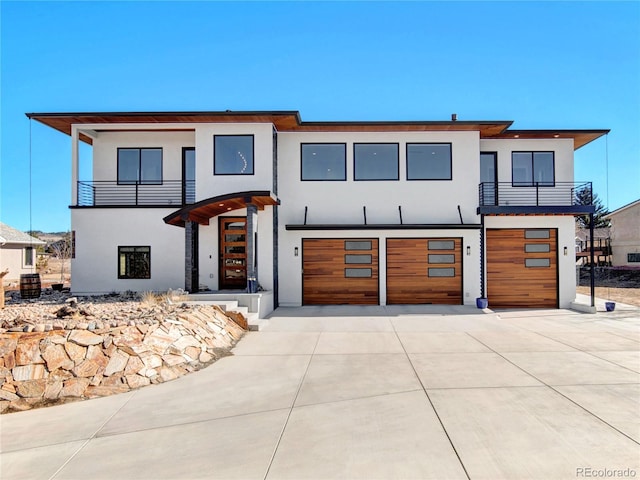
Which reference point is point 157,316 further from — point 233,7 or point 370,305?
point 233,7

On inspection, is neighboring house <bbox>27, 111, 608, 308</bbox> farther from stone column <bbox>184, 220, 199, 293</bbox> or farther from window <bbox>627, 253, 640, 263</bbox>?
window <bbox>627, 253, 640, 263</bbox>

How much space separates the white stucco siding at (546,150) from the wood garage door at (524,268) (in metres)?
2.35

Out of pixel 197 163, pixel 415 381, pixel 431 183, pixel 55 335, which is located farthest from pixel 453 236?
pixel 55 335

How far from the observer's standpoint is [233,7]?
38.2 feet

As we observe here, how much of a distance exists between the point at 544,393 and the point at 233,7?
1312 centimetres

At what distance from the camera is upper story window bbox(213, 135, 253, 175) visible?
13039mm

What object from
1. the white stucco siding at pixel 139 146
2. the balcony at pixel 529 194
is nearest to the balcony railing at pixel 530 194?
the balcony at pixel 529 194

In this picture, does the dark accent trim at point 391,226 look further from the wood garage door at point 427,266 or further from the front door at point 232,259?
the front door at point 232,259

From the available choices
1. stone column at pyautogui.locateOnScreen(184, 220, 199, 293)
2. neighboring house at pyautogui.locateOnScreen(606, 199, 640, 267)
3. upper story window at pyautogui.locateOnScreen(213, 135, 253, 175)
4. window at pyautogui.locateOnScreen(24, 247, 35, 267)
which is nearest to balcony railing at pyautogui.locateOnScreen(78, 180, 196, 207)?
upper story window at pyautogui.locateOnScreen(213, 135, 253, 175)

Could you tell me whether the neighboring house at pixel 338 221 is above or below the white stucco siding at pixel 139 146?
below

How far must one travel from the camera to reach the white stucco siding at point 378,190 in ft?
45.2

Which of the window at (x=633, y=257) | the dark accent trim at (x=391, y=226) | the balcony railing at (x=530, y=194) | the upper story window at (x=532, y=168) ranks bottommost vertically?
the window at (x=633, y=257)

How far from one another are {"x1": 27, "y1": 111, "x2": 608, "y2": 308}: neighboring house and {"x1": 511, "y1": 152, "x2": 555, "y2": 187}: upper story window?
39cm

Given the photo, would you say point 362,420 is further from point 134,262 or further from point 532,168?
point 532,168
